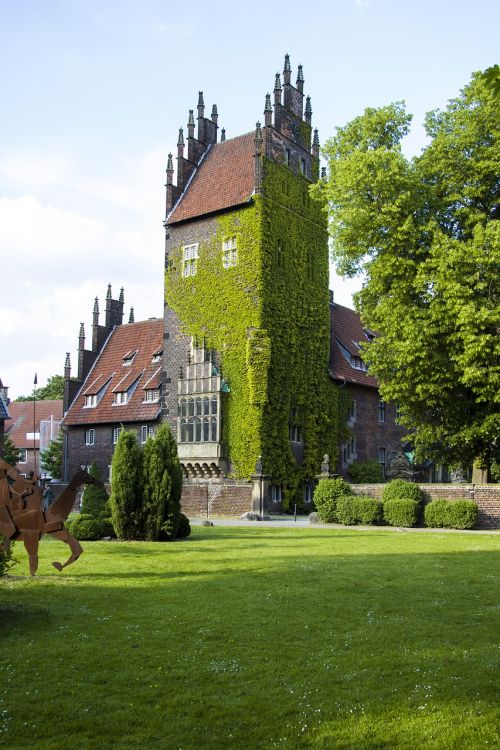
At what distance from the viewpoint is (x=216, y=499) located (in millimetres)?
40531

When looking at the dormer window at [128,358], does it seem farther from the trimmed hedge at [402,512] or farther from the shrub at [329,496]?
the trimmed hedge at [402,512]

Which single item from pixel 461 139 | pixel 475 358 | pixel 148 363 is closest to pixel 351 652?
pixel 475 358

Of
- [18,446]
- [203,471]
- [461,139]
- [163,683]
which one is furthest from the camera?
[18,446]

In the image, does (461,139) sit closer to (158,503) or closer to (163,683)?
(158,503)

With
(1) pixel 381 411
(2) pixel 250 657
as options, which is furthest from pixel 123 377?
(2) pixel 250 657

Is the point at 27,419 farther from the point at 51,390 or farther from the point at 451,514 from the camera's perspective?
the point at 451,514

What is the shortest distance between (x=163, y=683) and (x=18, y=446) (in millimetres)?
66658

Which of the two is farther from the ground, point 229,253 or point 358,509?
point 229,253

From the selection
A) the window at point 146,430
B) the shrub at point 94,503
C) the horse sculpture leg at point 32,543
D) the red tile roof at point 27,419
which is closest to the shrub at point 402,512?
the shrub at point 94,503

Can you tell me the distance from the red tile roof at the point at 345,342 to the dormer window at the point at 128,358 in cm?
1301

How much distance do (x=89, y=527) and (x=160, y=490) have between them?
7.77 ft

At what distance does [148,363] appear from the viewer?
48.4 m

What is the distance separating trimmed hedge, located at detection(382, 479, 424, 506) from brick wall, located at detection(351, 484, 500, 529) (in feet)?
1.35

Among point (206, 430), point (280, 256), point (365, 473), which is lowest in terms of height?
point (365, 473)
